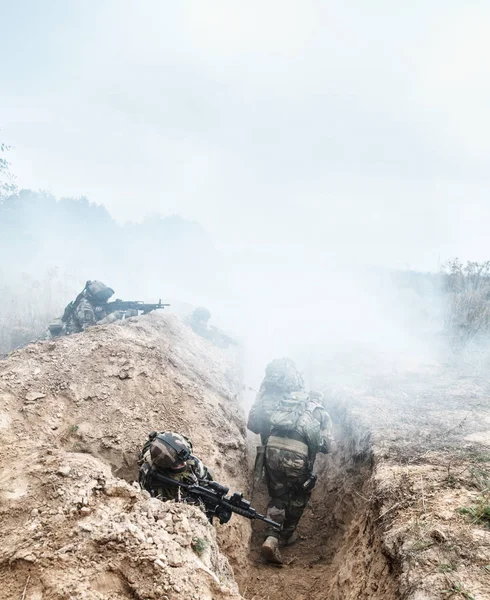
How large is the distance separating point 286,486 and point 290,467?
37cm

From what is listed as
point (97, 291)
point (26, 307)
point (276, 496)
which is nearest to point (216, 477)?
point (276, 496)

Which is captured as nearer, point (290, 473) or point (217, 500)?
point (217, 500)

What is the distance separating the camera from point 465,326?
14.8 meters

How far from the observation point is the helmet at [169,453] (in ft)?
12.6

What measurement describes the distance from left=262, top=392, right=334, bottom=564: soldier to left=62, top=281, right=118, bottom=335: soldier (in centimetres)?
567

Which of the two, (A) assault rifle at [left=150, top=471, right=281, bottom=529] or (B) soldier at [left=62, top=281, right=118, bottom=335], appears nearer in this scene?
(A) assault rifle at [left=150, top=471, right=281, bottom=529]

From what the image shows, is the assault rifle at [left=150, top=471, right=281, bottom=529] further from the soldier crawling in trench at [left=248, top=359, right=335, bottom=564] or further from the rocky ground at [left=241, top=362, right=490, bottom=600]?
the soldier crawling in trench at [left=248, top=359, right=335, bottom=564]

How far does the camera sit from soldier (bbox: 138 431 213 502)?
384 cm

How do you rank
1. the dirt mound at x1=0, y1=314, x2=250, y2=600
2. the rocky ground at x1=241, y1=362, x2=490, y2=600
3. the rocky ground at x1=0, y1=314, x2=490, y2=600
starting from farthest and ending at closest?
the rocky ground at x1=241, y1=362, x2=490, y2=600 < the rocky ground at x1=0, y1=314, x2=490, y2=600 < the dirt mound at x1=0, y1=314, x2=250, y2=600

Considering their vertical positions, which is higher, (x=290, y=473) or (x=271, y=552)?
(x=290, y=473)

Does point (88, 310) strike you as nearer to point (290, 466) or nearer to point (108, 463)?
point (108, 463)

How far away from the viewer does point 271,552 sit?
5.08 meters

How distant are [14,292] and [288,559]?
51.5ft

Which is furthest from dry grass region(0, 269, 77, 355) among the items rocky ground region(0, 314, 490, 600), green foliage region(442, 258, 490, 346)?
green foliage region(442, 258, 490, 346)
